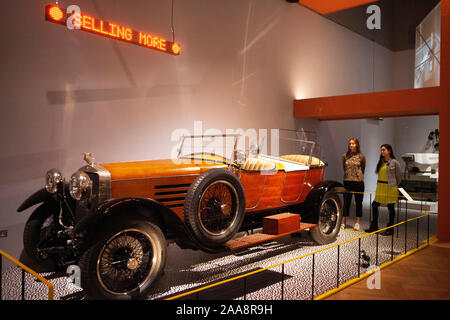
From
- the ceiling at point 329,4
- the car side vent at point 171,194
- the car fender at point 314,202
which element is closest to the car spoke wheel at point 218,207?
the car side vent at point 171,194

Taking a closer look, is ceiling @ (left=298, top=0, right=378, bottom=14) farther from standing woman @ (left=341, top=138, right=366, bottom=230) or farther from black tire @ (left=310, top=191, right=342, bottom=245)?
black tire @ (left=310, top=191, right=342, bottom=245)

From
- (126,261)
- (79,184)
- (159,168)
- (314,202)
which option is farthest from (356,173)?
(79,184)

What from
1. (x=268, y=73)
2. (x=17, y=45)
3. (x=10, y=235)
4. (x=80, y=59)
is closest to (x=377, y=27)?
(x=268, y=73)

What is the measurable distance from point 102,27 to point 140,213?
2627 millimetres

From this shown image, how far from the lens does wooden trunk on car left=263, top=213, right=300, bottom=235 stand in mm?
4055

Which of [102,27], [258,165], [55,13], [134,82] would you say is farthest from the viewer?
[134,82]

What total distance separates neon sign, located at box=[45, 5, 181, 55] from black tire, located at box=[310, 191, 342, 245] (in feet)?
10.3

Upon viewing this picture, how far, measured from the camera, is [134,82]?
16.8 ft

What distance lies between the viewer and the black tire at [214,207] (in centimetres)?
327

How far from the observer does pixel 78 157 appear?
4574 millimetres

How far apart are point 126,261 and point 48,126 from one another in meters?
2.20

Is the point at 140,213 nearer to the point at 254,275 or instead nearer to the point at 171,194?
the point at 171,194
